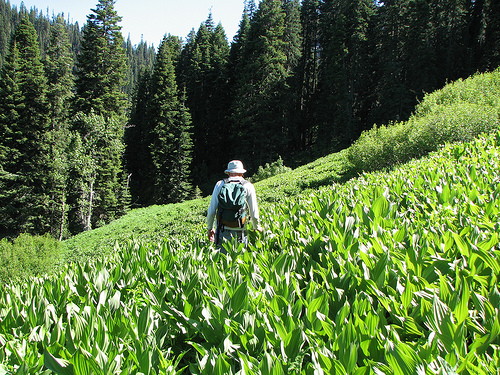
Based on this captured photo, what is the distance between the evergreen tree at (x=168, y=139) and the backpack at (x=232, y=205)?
107ft

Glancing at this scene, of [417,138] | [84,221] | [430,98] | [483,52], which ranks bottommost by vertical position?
[84,221]

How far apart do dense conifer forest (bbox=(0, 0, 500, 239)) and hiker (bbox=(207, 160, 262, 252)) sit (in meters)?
23.6

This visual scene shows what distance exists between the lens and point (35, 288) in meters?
3.14

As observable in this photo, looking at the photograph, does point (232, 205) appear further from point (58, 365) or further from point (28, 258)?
point (28, 258)

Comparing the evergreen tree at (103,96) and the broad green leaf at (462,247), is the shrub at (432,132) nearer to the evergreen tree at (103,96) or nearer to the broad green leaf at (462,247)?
the broad green leaf at (462,247)

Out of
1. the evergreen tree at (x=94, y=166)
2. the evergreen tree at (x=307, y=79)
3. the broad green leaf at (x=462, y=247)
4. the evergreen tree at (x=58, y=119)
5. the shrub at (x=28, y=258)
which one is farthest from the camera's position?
the evergreen tree at (x=307, y=79)

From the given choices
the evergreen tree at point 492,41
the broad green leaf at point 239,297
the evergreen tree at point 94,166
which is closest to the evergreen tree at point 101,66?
the evergreen tree at point 94,166

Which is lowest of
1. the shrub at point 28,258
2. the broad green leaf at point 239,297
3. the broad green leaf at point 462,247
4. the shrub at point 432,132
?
the shrub at point 28,258

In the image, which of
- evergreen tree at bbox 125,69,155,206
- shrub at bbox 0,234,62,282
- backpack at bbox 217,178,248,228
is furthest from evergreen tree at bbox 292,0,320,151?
backpack at bbox 217,178,248,228

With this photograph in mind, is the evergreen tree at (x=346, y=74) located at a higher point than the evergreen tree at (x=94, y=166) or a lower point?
higher

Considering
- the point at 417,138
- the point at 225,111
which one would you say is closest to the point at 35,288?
the point at 417,138

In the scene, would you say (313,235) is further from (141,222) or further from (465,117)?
(141,222)

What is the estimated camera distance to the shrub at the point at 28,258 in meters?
15.6

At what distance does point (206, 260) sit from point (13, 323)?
5.53 ft
